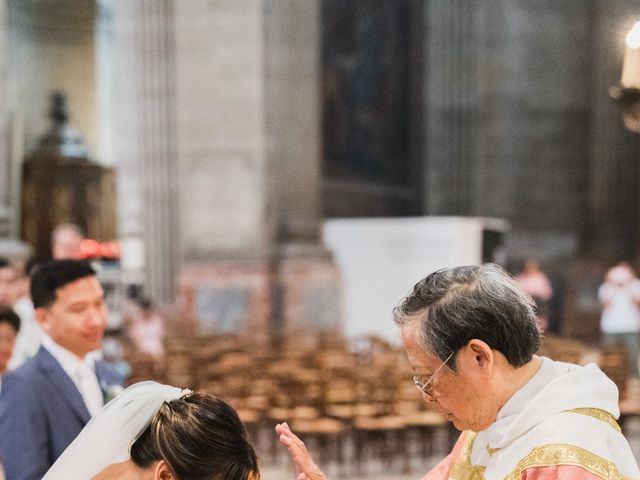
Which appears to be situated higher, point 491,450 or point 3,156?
point 3,156

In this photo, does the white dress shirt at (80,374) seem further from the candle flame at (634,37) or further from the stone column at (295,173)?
the stone column at (295,173)

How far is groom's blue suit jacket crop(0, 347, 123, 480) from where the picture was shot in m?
2.99

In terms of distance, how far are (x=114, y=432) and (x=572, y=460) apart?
3.85 ft

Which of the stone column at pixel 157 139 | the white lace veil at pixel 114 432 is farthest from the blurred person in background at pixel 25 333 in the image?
the stone column at pixel 157 139

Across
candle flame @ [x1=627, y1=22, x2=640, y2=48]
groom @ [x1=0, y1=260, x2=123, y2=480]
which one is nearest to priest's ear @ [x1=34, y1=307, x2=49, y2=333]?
groom @ [x1=0, y1=260, x2=123, y2=480]

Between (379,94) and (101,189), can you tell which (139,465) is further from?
(101,189)

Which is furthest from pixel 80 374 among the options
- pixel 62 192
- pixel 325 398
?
pixel 62 192

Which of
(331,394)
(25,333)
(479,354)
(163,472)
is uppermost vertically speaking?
(479,354)

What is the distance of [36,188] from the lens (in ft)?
77.4

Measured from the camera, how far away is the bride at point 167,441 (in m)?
2.05

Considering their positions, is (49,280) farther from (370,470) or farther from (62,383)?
(370,470)

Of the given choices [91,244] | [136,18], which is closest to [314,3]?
[136,18]

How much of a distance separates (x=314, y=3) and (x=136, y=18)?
11.2 feet

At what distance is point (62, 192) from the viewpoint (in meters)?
23.6
